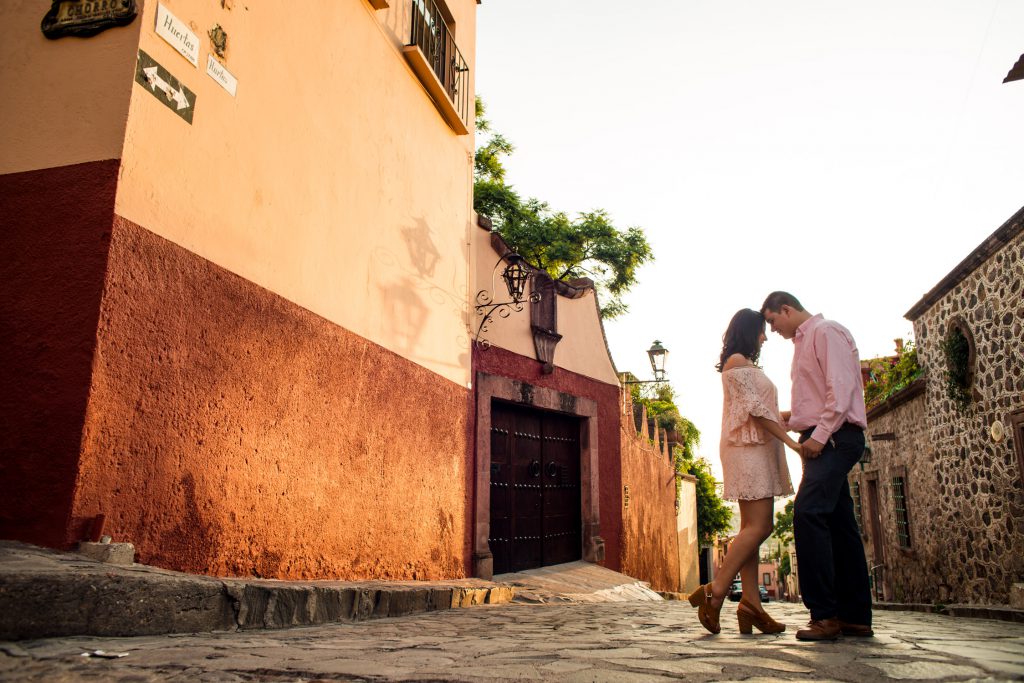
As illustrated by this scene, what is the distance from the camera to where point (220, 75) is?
12.3 feet

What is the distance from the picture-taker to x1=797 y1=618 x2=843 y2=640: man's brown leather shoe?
288 cm

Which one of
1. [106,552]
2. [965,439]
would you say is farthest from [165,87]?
[965,439]

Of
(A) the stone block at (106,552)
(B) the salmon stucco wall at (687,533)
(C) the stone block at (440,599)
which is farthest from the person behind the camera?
(B) the salmon stucco wall at (687,533)

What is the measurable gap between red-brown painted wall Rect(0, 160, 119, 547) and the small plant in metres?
9.71

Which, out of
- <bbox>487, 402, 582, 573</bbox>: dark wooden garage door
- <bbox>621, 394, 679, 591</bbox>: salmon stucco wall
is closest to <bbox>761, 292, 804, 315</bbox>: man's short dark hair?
<bbox>487, 402, 582, 573</bbox>: dark wooden garage door

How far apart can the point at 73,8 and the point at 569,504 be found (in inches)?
302

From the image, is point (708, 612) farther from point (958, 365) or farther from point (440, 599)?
point (958, 365)

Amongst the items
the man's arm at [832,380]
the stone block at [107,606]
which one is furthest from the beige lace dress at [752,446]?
the stone block at [107,606]

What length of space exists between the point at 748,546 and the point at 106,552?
2744 millimetres

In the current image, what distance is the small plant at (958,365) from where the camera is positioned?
9125mm

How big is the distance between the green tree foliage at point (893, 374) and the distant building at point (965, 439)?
28cm

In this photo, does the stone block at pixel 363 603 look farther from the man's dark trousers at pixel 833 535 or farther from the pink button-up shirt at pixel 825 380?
the pink button-up shirt at pixel 825 380

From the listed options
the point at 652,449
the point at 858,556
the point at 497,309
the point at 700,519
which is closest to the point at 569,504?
the point at 497,309

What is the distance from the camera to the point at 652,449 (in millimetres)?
13758
